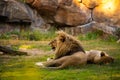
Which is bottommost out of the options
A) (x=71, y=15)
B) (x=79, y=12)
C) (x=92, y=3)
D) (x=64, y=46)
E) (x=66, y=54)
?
(x=71, y=15)

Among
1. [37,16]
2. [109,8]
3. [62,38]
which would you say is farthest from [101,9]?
[62,38]

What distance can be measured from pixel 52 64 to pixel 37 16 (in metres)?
12.6

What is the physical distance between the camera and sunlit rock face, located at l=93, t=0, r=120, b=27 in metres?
20.5

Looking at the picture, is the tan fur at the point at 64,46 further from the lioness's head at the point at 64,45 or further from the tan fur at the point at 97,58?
the tan fur at the point at 97,58

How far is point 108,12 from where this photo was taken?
20734 millimetres

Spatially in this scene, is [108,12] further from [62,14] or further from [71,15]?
[62,14]

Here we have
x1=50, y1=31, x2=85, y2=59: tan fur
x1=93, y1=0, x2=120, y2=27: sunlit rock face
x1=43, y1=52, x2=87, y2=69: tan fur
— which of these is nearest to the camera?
x1=43, y1=52, x2=87, y2=69: tan fur

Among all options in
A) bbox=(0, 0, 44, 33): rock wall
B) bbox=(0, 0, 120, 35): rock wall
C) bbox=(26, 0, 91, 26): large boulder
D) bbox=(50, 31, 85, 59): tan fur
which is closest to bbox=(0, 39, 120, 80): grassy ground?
bbox=(50, 31, 85, 59): tan fur

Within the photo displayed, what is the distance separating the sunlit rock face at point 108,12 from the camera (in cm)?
2050

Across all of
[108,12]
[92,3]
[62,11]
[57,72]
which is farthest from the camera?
[92,3]

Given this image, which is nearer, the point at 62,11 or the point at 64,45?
the point at 64,45

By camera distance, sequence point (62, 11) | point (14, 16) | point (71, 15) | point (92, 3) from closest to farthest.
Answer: point (14, 16) → point (71, 15) → point (62, 11) → point (92, 3)

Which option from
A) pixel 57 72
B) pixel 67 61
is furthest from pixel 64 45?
pixel 57 72

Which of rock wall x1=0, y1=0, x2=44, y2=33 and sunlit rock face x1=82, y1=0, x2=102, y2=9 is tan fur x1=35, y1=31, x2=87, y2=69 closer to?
rock wall x1=0, y1=0, x2=44, y2=33
